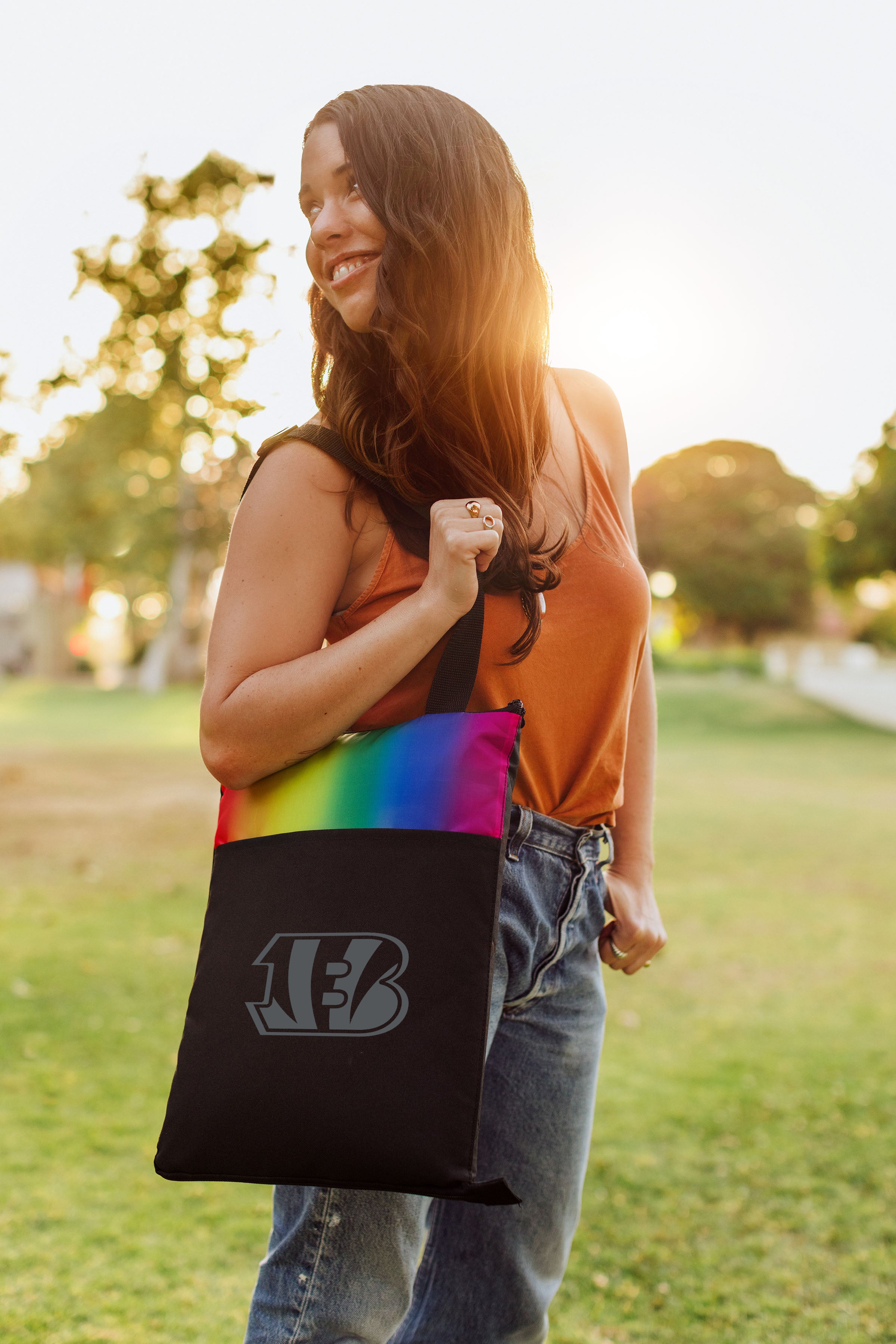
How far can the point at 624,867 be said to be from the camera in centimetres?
169

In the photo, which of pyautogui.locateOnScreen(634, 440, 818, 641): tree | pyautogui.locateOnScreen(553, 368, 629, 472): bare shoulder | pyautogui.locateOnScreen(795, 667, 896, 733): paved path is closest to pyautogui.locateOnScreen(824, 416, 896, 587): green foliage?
pyautogui.locateOnScreen(795, 667, 896, 733): paved path

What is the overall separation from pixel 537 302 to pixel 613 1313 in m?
2.50

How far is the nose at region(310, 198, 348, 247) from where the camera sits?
138cm

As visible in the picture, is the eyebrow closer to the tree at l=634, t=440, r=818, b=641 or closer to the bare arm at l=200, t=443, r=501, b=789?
the bare arm at l=200, t=443, r=501, b=789

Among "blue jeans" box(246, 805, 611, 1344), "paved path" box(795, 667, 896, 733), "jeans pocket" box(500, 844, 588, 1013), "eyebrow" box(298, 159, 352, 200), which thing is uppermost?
"eyebrow" box(298, 159, 352, 200)

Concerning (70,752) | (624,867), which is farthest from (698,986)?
(70,752)

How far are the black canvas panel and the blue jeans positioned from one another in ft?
0.53

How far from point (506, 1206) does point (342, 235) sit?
134 centimetres

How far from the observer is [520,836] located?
1384mm

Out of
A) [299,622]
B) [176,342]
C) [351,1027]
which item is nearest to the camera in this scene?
[351,1027]

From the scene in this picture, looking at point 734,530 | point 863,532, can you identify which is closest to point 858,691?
point 863,532

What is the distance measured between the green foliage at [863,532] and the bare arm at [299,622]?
22.0 m

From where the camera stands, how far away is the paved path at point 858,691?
24.7 m

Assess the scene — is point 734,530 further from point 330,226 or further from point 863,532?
point 330,226
